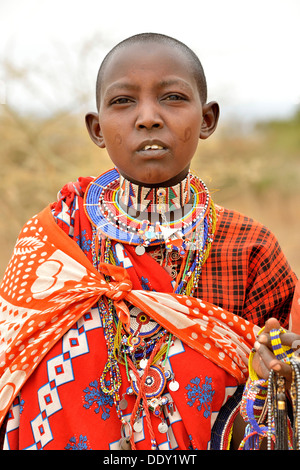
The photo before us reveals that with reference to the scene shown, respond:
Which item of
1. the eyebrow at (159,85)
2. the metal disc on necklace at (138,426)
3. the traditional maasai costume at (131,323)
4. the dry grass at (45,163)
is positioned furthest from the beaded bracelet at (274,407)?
the dry grass at (45,163)

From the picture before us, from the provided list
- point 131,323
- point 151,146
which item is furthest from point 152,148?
point 131,323

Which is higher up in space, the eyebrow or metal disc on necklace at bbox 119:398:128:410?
the eyebrow

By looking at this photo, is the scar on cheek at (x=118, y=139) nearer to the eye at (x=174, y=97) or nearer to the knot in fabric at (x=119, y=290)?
the eye at (x=174, y=97)

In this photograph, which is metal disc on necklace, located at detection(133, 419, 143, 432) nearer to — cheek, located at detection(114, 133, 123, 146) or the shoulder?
the shoulder

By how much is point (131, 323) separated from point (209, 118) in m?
0.84

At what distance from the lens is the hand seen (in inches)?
63.7

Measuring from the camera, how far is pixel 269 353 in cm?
168

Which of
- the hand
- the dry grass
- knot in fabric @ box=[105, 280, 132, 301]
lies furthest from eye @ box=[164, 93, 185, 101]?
the dry grass

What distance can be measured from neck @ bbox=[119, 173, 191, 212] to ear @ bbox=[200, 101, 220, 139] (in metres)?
0.20

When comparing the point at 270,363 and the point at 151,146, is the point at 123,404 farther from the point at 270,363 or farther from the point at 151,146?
the point at 151,146

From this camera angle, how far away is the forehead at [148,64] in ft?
Result: 6.34

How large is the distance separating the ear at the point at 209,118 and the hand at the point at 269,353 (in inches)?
32.1

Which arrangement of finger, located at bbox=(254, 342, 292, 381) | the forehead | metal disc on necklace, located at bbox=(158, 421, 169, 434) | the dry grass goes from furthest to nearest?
the dry grass → the forehead → metal disc on necklace, located at bbox=(158, 421, 169, 434) → finger, located at bbox=(254, 342, 292, 381)
